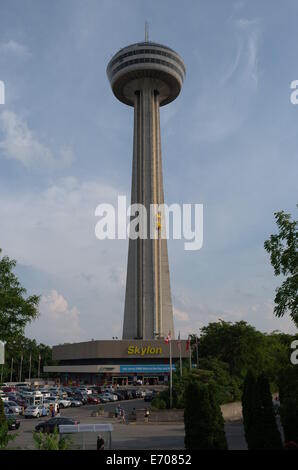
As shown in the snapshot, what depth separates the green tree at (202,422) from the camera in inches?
810

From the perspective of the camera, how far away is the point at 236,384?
190 feet

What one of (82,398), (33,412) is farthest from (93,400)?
(33,412)

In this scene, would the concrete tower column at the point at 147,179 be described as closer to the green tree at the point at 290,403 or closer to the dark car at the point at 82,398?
the dark car at the point at 82,398

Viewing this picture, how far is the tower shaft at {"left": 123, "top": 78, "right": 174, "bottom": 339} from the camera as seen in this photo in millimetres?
109375

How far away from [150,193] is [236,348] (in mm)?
52065

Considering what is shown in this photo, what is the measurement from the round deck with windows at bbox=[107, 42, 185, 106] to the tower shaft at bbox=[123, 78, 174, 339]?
10.7 meters

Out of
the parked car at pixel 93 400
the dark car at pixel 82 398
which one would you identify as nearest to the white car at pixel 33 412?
the dark car at pixel 82 398

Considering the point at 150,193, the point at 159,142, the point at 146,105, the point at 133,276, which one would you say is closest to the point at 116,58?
the point at 146,105

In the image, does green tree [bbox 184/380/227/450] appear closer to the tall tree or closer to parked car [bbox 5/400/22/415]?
the tall tree

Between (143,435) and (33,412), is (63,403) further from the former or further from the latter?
(143,435)

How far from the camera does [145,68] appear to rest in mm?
116625

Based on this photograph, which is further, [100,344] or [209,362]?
[100,344]

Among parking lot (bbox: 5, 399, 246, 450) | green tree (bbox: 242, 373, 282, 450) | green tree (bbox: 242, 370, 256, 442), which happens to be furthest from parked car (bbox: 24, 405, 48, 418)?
green tree (bbox: 242, 373, 282, 450)
